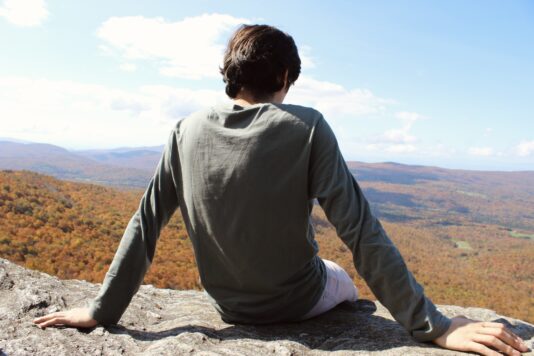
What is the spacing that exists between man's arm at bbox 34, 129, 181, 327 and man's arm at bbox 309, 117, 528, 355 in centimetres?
60

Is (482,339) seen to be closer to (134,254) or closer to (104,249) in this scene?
(134,254)

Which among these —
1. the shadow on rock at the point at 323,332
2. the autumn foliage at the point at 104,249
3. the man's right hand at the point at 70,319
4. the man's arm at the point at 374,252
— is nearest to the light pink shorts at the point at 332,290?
the shadow on rock at the point at 323,332

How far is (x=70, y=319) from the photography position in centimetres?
152

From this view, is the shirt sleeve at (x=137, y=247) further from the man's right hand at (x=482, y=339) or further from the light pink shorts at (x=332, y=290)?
the man's right hand at (x=482, y=339)

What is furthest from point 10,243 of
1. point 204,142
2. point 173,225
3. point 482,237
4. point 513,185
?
point 513,185

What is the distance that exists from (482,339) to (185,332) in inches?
41.7

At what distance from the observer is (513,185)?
198 m

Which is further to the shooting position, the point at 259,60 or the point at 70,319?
the point at 70,319

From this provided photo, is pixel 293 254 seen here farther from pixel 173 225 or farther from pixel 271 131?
pixel 173 225

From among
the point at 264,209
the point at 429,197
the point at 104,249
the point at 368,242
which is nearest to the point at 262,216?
the point at 264,209

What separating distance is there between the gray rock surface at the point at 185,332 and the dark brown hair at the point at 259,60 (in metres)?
0.92

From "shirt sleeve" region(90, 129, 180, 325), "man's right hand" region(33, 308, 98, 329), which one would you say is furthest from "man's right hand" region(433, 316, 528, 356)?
"man's right hand" region(33, 308, 98, 329)

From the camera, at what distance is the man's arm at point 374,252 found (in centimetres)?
129

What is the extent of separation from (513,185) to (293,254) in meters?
234
